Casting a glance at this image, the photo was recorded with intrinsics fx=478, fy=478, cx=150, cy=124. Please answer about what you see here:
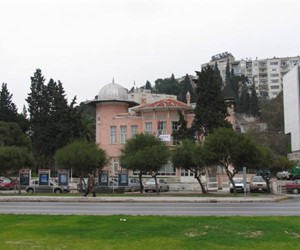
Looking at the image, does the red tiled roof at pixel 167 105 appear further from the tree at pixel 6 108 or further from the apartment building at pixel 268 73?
the apartment building at pixel 268 73

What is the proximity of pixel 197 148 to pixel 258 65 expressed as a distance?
15133 centimetres

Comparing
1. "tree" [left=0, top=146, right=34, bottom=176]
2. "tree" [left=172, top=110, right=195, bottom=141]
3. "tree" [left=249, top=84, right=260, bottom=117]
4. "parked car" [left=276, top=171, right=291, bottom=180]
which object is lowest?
"parked car" [left=276, top=171, right=291, bottom=180]

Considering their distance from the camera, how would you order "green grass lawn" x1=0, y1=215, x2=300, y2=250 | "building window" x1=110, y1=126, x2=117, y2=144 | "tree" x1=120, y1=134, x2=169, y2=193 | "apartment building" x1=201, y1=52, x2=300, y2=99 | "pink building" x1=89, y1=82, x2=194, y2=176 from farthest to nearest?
"apartment building" x1=201, y1=52, x2=300, y2=99
"building window" x1=110, y1=126, x2=117, y2=144
"pink building" x1=89, y1=82, x2=194, y2=176
"tree" x1=120, y1=134, x2=169, y2=193
"green grass lawn" x1=0, y1=215, x2=300, y2=250

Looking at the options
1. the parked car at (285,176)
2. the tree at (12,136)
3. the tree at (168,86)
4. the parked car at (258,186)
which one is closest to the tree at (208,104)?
the parked car at (258,186)

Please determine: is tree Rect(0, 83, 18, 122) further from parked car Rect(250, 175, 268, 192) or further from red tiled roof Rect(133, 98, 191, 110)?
parked car Rect(250, 175, 268, 192)

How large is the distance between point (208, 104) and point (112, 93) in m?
19.2

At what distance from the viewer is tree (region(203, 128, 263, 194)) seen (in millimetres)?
39906

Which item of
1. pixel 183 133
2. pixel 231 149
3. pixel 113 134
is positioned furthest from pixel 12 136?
pixel 231 149

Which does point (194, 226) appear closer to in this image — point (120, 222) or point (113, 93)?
point (120, 222)

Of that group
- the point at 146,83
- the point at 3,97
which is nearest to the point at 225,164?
the point at 3,97

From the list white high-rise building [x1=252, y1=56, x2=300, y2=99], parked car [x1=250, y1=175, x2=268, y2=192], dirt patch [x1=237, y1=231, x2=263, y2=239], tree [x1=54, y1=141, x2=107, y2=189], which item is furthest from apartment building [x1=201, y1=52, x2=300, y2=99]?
dirt patch [x1=237, y1=231, x2=263, y2=239]

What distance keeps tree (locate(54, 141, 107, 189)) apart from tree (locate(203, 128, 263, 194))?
11.4 meters

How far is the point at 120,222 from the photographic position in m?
16.3

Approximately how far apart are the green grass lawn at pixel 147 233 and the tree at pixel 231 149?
23.0 metres
